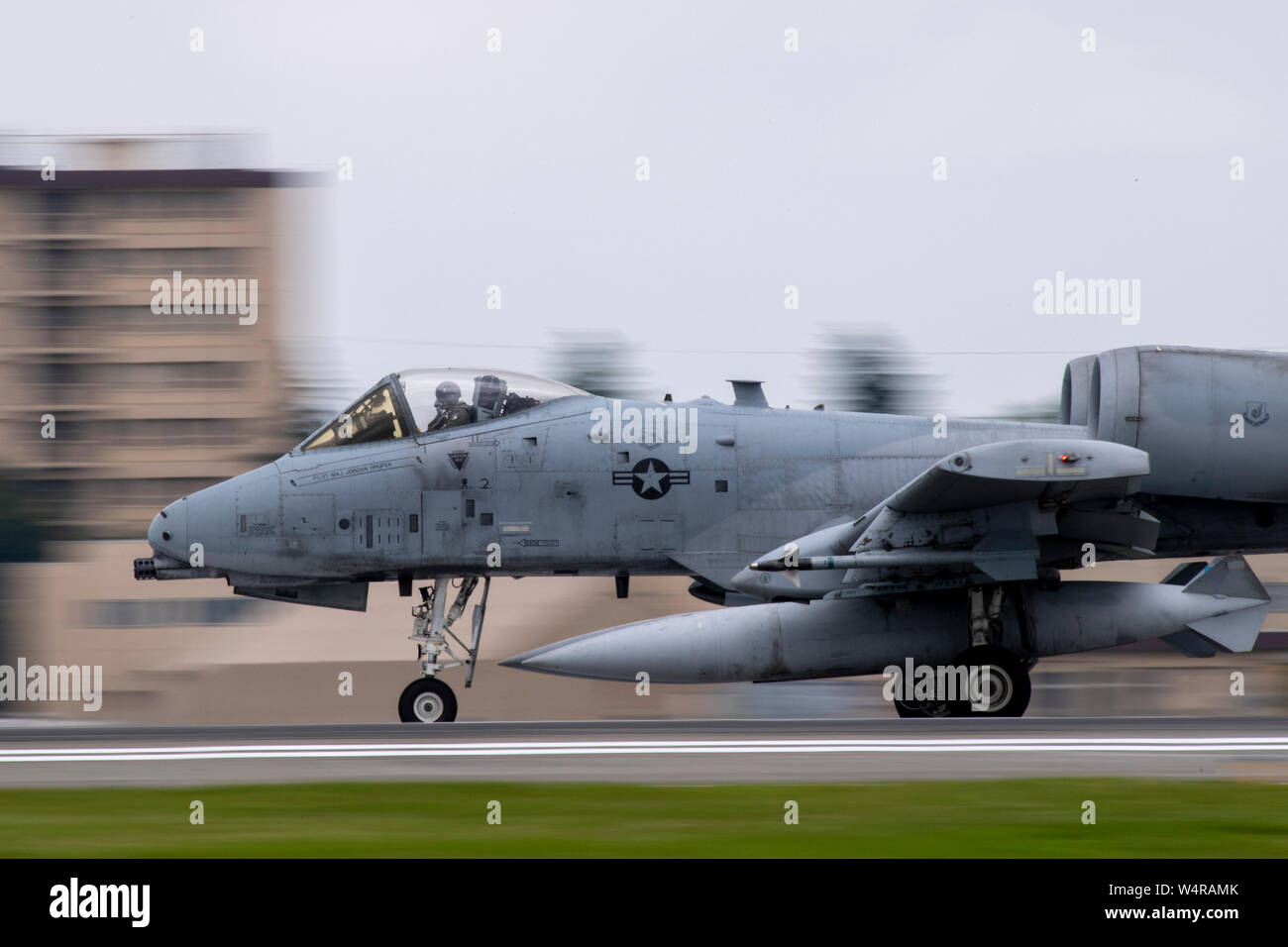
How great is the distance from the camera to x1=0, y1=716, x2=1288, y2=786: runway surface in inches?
397

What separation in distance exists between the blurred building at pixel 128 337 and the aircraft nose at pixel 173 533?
158 ft

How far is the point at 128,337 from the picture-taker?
212 feet

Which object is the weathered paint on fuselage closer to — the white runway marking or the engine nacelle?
the engine nacelle

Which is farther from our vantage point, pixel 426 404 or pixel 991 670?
pixel 426 404

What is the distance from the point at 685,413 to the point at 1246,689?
1513cm

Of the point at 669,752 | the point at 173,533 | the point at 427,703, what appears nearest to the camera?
the point at 669,752

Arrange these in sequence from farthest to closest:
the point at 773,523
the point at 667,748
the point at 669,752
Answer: the point at 773,523 < the point at 667,748 < the point at 669,752

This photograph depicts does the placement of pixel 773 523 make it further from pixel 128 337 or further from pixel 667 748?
pixel 128 337

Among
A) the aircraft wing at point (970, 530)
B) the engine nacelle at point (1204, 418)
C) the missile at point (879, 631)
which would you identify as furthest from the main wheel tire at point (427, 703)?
the engine nacelle at point (1204, 418)

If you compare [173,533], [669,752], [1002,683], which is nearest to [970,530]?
[1002,683]

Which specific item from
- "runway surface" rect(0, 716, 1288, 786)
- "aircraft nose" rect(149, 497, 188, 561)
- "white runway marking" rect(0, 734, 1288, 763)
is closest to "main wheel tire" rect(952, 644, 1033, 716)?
"runway surface" rect(0, 716, 1288, 786)

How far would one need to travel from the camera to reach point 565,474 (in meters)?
15.4

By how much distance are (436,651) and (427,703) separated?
0.54 metres

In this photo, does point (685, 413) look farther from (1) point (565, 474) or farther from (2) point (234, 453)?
(2) point (234, 453)
